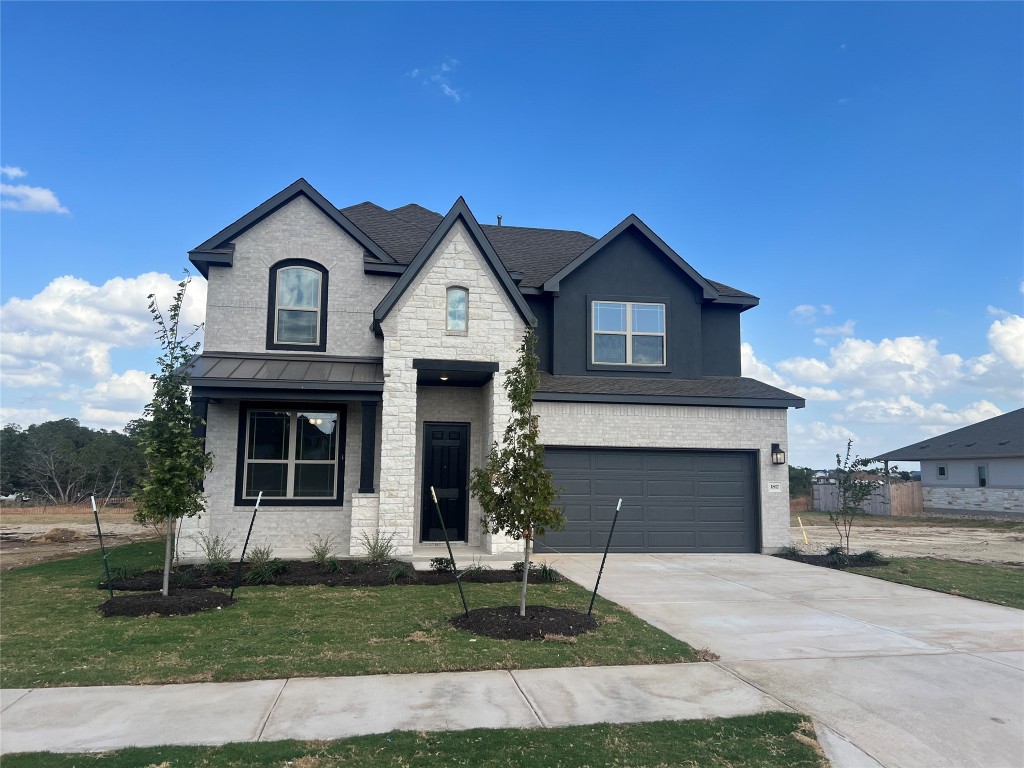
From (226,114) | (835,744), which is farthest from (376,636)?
(226,114)

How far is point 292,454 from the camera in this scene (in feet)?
46.8

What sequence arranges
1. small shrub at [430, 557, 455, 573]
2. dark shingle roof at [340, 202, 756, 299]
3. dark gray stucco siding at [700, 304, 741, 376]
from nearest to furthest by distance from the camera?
small shrub at [430, 557, 455, 573] → dark shingle roof at [340, 202, 756, 299] → dark gray stucco siding at [700, 304, 741, 376]

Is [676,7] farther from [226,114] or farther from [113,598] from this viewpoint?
[113,598]

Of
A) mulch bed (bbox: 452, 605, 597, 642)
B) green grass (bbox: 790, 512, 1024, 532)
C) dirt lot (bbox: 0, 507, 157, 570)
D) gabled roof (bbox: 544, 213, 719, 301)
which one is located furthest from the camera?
green grass (bbox: 790, 512, 1024, 532)

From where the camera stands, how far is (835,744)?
Answer: 16.5 feet

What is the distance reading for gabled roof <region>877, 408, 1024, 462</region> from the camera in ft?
114

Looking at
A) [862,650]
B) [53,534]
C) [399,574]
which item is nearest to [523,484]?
[399,574]

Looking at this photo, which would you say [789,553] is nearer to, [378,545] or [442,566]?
[442,566]

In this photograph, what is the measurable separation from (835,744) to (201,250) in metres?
14.0

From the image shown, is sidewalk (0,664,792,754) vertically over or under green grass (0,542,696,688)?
under

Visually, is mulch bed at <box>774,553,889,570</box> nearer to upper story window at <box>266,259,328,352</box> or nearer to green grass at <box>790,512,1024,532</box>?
upper story window at <box>266,259,328,352</box>

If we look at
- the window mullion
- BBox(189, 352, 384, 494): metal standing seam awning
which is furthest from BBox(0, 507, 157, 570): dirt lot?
BBox(189, 352, 384, 494): metal standing seam awning

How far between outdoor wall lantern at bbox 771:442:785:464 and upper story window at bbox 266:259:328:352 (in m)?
10.4

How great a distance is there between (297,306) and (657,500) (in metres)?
9.13
